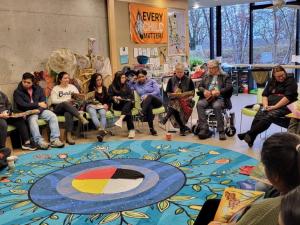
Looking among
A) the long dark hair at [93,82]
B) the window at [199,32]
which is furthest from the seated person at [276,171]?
the window at [199,32]

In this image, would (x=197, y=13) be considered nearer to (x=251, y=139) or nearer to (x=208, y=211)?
(x=251, y=139)

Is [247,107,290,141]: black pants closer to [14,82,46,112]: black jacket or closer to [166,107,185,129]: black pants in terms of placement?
[166,107,185,129]: black pants

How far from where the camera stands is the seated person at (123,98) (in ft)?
19.7

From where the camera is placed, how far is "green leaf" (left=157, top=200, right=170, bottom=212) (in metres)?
3.27

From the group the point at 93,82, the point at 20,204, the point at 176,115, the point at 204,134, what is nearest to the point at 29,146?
the point at 93,82

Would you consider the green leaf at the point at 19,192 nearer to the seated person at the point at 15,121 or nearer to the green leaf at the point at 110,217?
the green leaf at the point at 110,217

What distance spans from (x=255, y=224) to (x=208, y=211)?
67 centimetres

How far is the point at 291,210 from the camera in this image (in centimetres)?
87

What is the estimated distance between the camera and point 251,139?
16.6 feet

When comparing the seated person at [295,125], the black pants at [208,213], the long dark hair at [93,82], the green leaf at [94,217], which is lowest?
the green leaf at [94,217]

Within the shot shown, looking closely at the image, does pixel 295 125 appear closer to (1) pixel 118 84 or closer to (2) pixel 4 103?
(1) pixel 118 84

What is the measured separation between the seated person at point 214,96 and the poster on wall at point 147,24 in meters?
2.47

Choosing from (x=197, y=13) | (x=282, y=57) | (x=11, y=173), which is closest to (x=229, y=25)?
A: (x=197, y=13)

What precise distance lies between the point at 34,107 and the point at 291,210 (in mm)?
5229
